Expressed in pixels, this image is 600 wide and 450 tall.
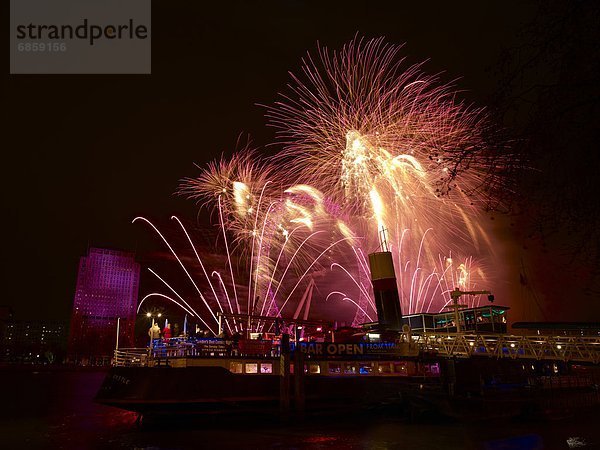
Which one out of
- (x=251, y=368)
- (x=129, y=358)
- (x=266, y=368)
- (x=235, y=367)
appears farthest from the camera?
(x=129, y=358)

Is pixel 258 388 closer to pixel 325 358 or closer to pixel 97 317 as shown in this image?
pixel 325 358

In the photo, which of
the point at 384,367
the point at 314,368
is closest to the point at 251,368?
the point at 314,368

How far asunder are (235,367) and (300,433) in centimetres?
702

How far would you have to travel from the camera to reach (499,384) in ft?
133

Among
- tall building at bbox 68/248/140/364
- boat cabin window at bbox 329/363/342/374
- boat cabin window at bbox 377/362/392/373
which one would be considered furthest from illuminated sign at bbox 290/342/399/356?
tall building at bbox 68/248/140/364

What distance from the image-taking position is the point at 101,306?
188000 millimetres

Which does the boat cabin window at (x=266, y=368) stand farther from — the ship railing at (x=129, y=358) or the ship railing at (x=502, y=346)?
the ship railing at (x=502, y=346)

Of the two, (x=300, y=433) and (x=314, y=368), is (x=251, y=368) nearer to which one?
(x=314, y=368)

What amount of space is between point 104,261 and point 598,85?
204109 mm

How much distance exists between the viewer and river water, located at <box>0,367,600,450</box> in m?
25.1

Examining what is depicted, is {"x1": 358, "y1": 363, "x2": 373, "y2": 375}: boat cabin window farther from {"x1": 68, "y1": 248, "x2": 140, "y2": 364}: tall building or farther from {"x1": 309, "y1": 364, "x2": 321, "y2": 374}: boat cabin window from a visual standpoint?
{"x1": 68, "y1": 248, "x2": 140, "y2": 364}: tall building

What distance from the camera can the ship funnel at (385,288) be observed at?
149 feet

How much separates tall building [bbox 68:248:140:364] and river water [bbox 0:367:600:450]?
14917cm

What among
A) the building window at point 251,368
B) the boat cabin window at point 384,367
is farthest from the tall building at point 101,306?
the building window at point 251,368
